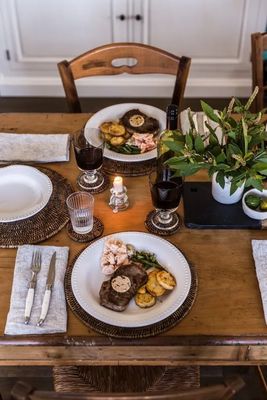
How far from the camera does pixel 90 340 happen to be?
96 cm

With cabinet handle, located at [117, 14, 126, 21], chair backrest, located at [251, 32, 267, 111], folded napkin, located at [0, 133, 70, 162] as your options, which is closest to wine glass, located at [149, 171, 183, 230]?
folded napkin, located at [0, 133, 70, 162]

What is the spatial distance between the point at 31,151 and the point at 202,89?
5.51 ft

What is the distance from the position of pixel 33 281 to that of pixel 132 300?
0.22 meters

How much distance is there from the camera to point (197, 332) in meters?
0.97

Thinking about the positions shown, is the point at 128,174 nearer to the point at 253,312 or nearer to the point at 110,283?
the point at 110,283

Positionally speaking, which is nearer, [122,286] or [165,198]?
[122,286]

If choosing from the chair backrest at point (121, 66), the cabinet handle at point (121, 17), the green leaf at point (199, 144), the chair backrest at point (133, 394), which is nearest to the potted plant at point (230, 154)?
the green leaf at point (199, 144)

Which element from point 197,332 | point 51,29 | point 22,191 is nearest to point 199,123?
point 22,191

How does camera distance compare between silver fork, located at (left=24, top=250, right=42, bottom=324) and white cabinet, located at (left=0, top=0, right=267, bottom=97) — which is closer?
silver fork, located at (left=24, top=250, right=42, bottom=324)

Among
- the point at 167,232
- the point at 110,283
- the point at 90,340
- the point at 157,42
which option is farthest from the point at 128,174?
the point at 157,42

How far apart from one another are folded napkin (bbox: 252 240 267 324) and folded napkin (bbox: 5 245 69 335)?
430 millimetres

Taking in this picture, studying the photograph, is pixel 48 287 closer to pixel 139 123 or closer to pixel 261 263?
pixel 261 263

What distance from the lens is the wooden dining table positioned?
96 centimetres

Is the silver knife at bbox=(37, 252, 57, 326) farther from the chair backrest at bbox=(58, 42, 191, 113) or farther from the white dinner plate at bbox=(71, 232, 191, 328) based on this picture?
the chair backrest at bbox=(58, 42, 191, 113)
